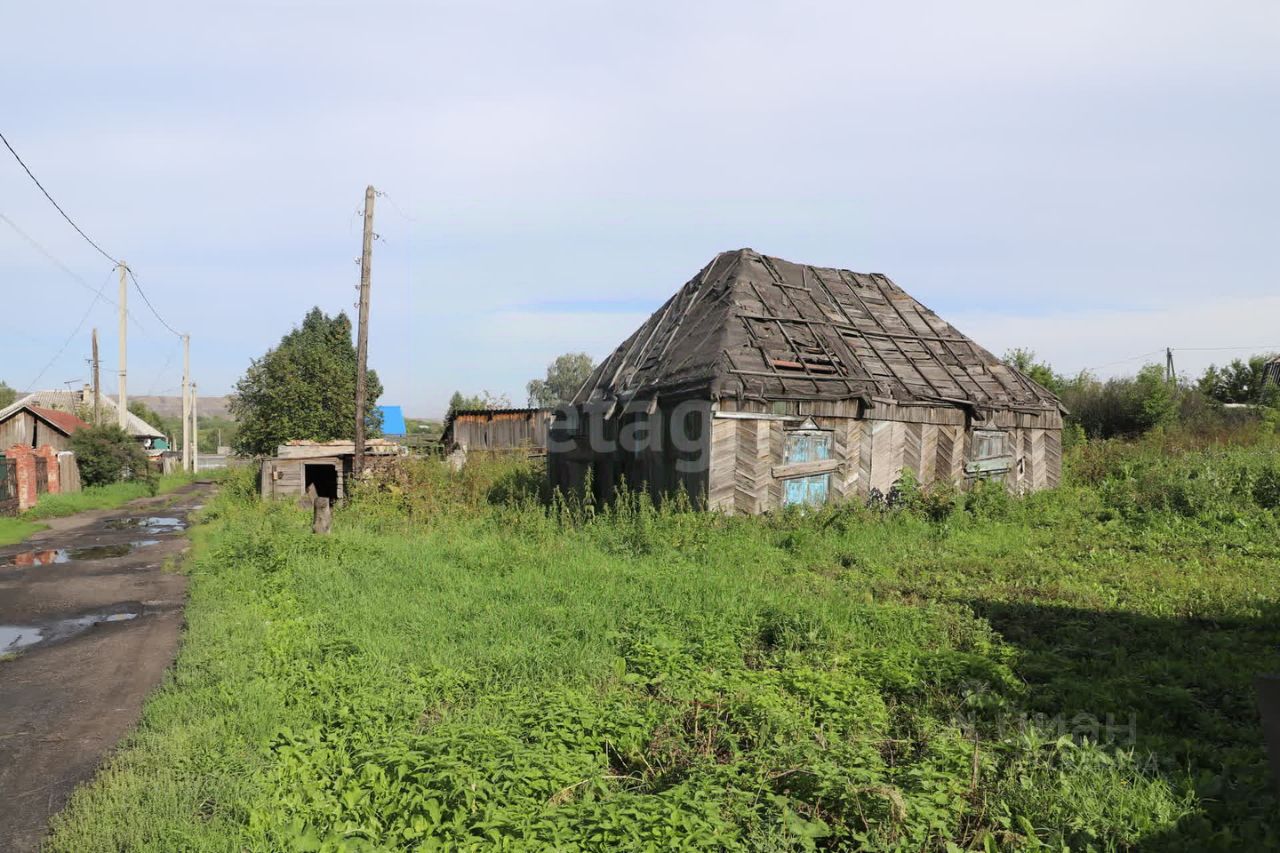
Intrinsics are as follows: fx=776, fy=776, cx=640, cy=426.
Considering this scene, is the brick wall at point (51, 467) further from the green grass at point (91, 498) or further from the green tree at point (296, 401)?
the green tree at point (296, 401)

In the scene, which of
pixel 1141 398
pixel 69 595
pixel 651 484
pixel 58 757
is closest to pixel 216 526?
pixel 69 595

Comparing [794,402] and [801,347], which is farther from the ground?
[801,347]

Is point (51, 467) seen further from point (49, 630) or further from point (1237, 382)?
point (1237, 382)

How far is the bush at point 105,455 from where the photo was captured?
1115 inches

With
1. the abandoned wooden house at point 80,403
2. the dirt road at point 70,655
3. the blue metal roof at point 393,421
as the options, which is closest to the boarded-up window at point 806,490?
the dirt road at point 70,655

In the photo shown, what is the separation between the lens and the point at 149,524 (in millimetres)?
20406

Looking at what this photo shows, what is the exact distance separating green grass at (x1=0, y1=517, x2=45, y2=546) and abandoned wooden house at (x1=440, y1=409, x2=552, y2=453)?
15.3m

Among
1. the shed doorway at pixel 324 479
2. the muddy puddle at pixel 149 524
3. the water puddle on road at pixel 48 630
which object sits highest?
Result: the shed doorway at pixel 324 479

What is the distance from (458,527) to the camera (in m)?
13.6

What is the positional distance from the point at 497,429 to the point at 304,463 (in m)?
13.1

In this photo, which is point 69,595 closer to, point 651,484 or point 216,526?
point 216,526

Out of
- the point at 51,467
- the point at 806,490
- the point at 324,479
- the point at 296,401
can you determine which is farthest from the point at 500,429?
the point at 806,490

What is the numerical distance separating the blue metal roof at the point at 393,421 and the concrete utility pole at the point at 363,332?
33404mm

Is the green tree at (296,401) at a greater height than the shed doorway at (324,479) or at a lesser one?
greater
